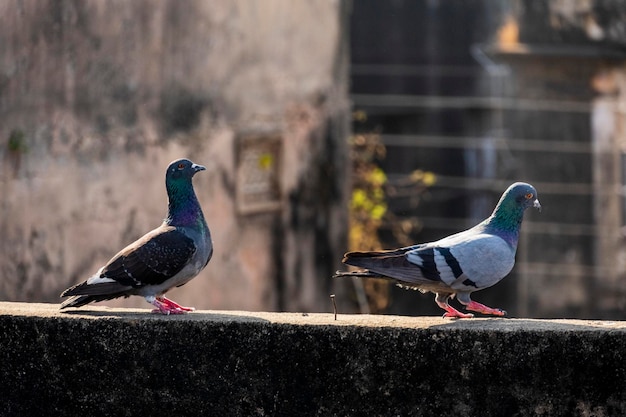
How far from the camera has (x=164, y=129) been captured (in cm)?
841

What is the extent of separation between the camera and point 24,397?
4008 mm

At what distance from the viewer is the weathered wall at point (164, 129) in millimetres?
7348

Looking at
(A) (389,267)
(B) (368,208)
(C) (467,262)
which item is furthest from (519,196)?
(B) (368,208)

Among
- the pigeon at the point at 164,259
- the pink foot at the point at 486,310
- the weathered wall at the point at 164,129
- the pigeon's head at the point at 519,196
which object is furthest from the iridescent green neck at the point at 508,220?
the weathered wall at the point at 164,129

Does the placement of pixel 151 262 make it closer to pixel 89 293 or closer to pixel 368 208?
A: pixel 89 293

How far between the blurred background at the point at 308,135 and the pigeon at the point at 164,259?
2830 mm

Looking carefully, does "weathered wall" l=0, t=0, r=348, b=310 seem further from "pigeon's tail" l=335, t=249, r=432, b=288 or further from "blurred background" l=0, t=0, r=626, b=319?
"pigeon's tail" l=335, t=249, r=432, b=288

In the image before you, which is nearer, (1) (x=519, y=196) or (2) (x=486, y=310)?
(2) (x=486, y=310)

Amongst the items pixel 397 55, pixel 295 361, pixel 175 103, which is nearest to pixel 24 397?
pixel 295 361

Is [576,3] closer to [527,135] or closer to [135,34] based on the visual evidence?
[527,135]

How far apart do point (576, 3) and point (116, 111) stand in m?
7.44

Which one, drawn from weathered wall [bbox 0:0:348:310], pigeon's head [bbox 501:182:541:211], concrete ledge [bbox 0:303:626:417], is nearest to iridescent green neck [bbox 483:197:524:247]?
pigeon's head [bbox 501:182:541:211]

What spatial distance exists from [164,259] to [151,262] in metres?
0.05

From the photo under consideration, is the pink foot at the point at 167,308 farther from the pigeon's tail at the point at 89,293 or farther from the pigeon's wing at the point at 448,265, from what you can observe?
the pigeon's wing at the point at 448,265
